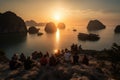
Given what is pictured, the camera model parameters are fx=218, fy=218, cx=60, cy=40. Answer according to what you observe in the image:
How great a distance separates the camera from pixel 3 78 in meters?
23.6

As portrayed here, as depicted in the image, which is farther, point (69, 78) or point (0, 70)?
point (0, 70)

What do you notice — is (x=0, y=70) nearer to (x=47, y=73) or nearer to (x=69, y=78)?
(x=47, y=73)

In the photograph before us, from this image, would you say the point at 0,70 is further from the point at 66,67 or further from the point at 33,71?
the point at 66,67

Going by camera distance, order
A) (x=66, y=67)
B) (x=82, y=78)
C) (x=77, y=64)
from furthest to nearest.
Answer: (x=77, y=64) < (x=66, y=67) < (x=82, y=78)

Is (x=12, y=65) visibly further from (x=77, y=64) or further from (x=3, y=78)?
(x=77, y=64)

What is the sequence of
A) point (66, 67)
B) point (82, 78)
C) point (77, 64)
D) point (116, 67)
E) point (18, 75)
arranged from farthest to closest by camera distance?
point (116, 67)
point (77, 64)
point (66, 67)
point (18, 75)
point (82, 78)

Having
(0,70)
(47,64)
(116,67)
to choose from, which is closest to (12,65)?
(0,70)

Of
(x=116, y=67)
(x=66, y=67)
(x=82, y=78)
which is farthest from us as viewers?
(x=116, y=67)

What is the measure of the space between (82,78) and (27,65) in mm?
7304

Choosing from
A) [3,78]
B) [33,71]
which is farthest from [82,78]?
[3,78]

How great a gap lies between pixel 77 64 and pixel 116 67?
6190 mm

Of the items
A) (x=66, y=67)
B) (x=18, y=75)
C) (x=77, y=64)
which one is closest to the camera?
(x=18, y=75)

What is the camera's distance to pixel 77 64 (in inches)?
1107

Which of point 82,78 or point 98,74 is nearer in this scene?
point 82,78
